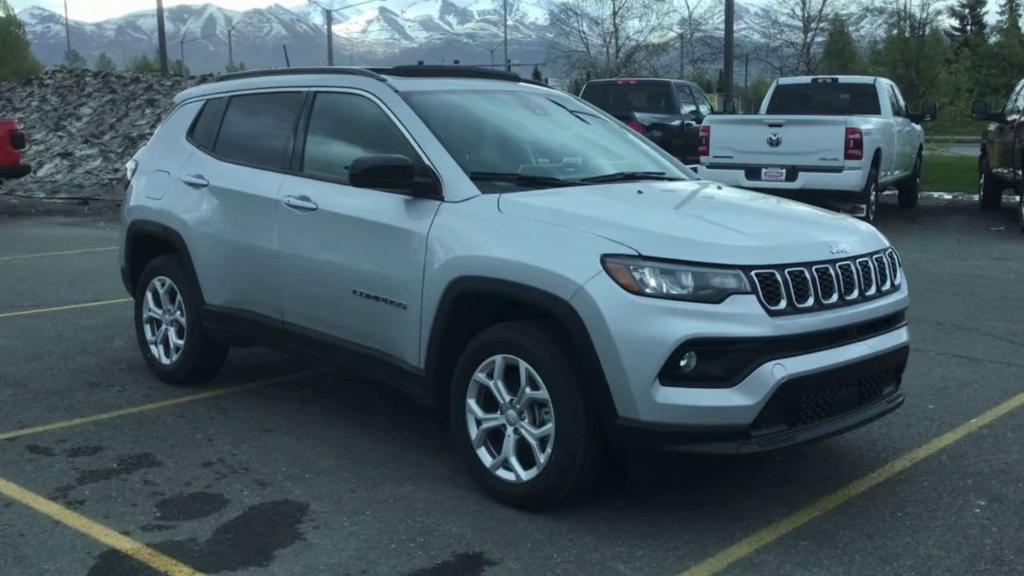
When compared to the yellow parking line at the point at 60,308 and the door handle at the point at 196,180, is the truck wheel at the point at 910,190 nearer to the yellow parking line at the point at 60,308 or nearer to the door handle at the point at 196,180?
the yellow parking line at the point at 60,308

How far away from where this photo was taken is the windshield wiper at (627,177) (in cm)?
542

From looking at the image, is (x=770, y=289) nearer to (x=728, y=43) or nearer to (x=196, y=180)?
(x=196, y=180)

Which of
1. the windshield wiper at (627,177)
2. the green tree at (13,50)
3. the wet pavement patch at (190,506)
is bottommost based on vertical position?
the wet pavement patch at (190,506)

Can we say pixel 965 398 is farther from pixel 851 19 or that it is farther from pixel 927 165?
pixel 851 19

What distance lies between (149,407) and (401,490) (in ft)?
6.63

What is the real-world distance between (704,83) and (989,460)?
2047 inches

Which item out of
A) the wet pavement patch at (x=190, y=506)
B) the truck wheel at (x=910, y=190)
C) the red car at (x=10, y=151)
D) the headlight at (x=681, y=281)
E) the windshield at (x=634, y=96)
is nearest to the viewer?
the headlight at (x=681, y=281)

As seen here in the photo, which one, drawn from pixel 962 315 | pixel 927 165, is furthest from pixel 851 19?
pixel 962 315

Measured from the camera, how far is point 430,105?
550 centimetres

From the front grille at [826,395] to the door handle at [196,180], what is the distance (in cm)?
344

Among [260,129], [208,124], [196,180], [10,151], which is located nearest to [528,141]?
[260,129]

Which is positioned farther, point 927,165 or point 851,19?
point 851,19

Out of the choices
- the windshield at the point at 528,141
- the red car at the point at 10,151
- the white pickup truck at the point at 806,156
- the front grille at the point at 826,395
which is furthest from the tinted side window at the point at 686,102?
the front grille at the point at 826,395

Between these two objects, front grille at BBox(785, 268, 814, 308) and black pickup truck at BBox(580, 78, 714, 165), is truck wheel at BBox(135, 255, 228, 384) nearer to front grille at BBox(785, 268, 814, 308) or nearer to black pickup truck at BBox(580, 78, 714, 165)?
front grille at BBox(785, 268, 814, 308)
